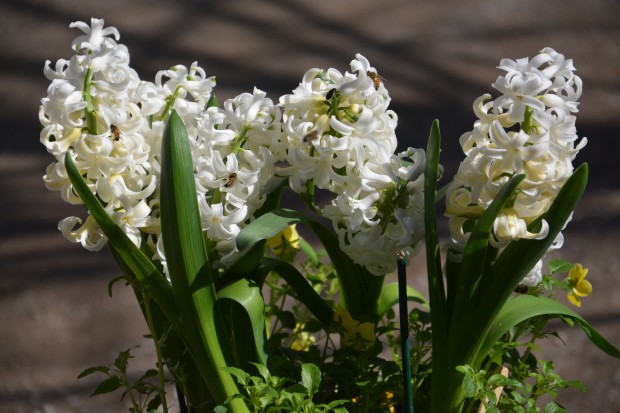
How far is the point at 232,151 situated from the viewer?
813 mm

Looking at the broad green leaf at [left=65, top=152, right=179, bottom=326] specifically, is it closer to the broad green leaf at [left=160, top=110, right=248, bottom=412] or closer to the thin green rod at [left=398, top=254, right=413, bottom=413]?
the broad green leaf at [left=160, top=110, right=248, bottom=412]

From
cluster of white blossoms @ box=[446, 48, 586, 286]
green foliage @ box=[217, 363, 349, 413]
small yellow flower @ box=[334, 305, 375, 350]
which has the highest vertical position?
cluster of white blossoms @ box=[446, 48, 586, 286]

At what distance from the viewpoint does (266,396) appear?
0.76 meters

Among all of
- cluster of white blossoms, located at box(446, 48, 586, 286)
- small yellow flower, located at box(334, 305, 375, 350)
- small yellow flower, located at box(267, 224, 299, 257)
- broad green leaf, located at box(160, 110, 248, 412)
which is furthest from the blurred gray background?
cluster of white blossoms, located at box(446, 48, 586, 286)

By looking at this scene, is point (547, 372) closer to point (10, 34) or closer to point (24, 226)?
point (24, 226)

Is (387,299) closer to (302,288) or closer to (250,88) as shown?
(302,288)

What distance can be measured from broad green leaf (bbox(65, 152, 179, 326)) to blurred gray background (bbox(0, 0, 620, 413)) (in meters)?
1.14

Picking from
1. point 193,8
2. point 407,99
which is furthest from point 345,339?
point 193,8

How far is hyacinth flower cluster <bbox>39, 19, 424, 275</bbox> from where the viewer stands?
2.43ft

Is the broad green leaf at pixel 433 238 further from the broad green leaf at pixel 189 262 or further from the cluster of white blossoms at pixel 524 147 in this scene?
the broad green leaf at pixel 189 262

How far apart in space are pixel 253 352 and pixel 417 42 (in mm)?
1462

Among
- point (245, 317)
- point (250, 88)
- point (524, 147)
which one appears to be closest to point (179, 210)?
point (245, 317)

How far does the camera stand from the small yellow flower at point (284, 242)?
1.04 metres

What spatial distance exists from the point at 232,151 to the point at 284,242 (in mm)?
252
